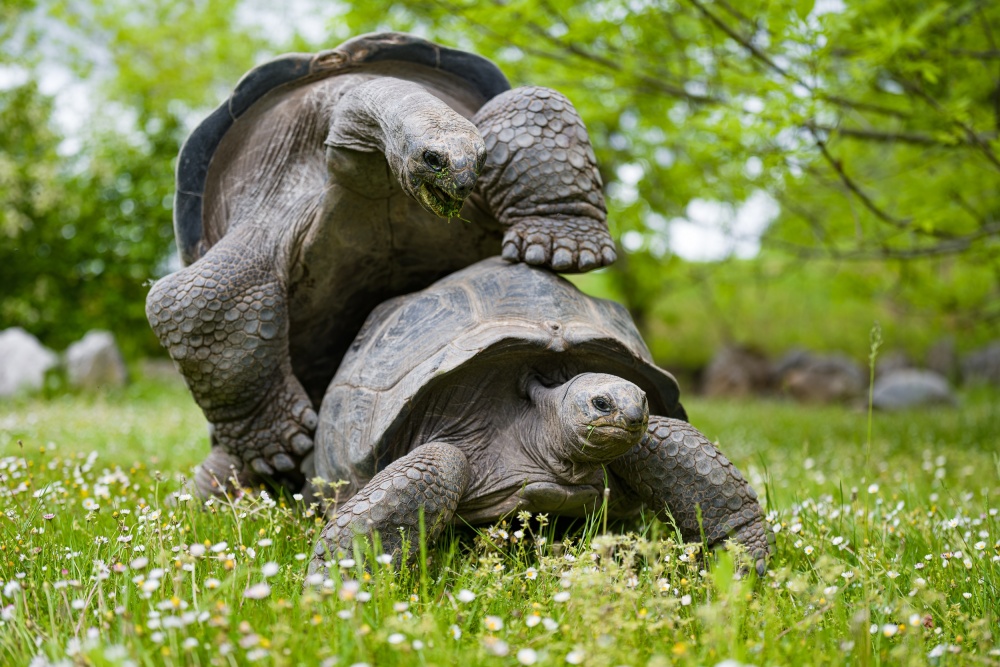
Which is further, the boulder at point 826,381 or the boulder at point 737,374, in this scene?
the boulder at point 737,374

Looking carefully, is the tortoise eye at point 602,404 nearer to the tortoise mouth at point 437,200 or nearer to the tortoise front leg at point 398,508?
the tortoise front leg at point 398,508

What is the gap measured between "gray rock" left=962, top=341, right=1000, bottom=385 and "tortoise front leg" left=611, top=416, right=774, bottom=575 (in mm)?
11291

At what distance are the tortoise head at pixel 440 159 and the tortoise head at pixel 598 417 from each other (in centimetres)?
62

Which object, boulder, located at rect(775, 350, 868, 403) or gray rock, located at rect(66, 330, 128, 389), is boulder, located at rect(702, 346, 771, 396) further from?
gray rock, located at rect(66, 330, 128, 389)

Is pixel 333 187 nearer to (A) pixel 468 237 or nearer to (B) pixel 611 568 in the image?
(A) pixel 468 237

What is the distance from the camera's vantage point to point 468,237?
3342 millimetres

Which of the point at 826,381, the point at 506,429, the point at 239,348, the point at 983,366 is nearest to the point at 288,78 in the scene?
the point at 239,348

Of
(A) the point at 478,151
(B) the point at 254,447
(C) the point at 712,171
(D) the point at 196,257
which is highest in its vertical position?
(C) the point at 712,171

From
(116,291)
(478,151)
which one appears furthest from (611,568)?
(116,291)

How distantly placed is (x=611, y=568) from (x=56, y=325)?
1051 cm

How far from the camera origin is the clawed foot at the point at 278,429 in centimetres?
316

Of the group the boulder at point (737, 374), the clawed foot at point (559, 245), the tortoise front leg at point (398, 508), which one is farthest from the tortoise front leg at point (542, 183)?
the boulder at point (737, 374)

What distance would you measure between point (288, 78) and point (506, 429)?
1.56 meters

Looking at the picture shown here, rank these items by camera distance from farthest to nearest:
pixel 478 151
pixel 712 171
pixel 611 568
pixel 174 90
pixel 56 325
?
pixel 174 90 → pixel 56 325 → pixel 712 171 → pixel 478 151 → pixel 611 568
